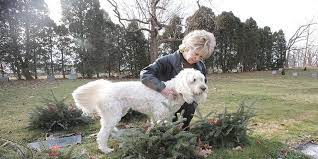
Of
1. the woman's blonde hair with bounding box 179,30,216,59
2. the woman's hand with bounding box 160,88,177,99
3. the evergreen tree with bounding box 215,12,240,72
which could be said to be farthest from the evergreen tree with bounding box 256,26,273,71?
the woman's hand with bounding box 160,88,177,99

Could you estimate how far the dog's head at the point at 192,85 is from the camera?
164 inches

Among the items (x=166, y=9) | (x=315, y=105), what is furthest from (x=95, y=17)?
(x=315, y=105)

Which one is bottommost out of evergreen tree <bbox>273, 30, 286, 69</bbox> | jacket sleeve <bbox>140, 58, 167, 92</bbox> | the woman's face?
jacket sleeve <bbox>140, 58, 167, 92</bbox>

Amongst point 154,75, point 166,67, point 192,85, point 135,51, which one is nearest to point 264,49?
point 135,51

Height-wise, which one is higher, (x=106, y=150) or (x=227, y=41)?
(x=227, y=41)

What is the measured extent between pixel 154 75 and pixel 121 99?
2.34ft

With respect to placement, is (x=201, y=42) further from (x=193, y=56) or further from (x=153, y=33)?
(x=153, y=33)

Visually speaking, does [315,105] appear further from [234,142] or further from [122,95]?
[122,95]

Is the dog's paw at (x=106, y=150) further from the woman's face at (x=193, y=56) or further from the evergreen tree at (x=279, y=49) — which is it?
the evergreen tree at (x=279, y=49)

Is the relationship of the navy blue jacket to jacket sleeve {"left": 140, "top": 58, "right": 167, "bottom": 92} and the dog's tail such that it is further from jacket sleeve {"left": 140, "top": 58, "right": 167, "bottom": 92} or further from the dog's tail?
the dog's tail

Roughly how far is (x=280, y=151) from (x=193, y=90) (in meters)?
1.91

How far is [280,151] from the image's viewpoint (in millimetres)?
4941

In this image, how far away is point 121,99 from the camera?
442cm

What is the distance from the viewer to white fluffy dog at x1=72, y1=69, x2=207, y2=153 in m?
4.35
